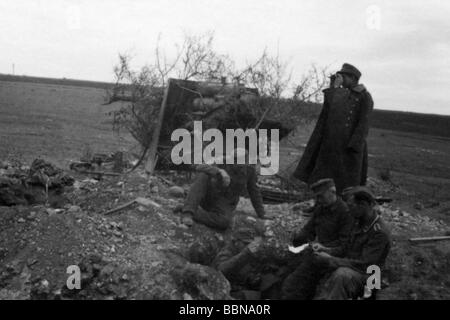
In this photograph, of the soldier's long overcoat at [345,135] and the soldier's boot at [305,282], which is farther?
the soldier's long overcoat at [345,135]

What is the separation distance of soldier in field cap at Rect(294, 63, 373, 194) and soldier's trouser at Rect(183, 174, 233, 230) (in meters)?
Result: 1.32

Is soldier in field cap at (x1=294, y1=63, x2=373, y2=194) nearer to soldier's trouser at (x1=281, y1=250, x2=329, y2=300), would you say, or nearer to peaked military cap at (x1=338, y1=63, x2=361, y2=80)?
peaked military cap at (x1=338, y1=63, x2=361, y2=80)

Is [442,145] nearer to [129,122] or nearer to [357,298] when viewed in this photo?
[129,122]

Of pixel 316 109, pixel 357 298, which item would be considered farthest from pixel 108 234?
pixel 316 109

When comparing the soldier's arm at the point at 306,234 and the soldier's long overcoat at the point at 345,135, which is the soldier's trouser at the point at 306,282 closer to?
the soldier's arm at the point at 306,234

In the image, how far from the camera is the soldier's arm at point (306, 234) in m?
5.14

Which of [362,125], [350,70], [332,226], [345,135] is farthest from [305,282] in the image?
[350,70]

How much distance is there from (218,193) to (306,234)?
148 cm

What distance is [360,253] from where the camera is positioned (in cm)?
446

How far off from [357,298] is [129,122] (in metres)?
6.43

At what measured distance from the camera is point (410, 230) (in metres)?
6.93

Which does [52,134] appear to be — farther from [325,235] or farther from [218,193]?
[325,235]

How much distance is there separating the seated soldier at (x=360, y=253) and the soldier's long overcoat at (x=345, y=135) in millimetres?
1428

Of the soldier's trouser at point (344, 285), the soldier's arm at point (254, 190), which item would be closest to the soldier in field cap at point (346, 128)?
the soldier's arm at point (254, 190)
